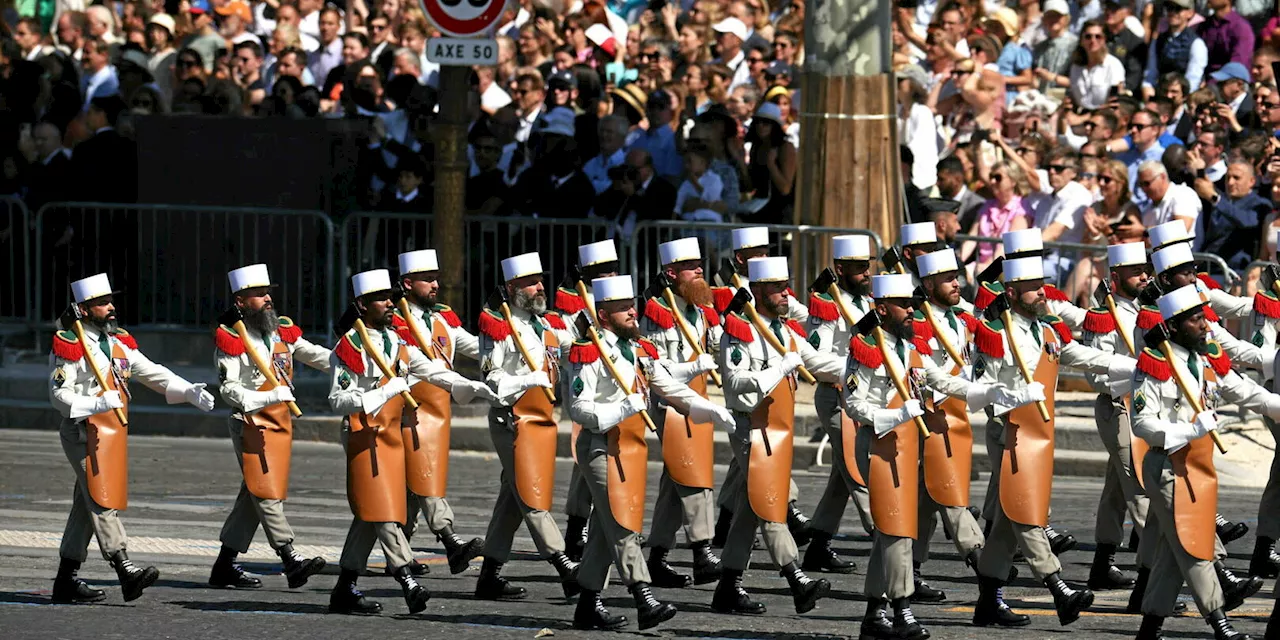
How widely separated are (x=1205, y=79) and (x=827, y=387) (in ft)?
23.0

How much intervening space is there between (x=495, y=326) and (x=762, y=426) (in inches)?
59.4

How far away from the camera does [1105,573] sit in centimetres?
1355

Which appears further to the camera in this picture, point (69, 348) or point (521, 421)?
point (521, 421)

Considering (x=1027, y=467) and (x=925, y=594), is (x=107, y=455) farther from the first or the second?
(x=1027, y=467)

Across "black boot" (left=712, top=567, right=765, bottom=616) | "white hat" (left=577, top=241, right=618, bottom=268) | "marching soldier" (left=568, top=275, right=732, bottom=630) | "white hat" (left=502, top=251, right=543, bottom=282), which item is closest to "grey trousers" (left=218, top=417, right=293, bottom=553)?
"white hat" (left=502, top=251, right=543, bottom=282)

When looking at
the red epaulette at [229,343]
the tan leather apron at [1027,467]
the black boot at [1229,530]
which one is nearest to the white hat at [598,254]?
the red epaulette at [229,343]

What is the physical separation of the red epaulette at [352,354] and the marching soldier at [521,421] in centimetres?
84

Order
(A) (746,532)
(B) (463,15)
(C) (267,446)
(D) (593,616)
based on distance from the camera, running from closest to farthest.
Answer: (D) (593,616) → (A) (746,532) → (C) (267,446) → (B) (463,15)

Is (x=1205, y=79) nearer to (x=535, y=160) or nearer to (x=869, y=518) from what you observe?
(x=535, y=160)

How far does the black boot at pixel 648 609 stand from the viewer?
1216 cm

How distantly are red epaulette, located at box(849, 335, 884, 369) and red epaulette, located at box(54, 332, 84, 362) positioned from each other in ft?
12.7

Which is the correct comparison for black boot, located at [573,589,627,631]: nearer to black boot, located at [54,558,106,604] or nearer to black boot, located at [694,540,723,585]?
black boot, located at [694,540,723,585]

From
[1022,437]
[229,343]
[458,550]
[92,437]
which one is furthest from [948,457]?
[92,437]

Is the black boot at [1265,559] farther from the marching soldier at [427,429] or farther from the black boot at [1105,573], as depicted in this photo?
the marching soldier at [427,429]
